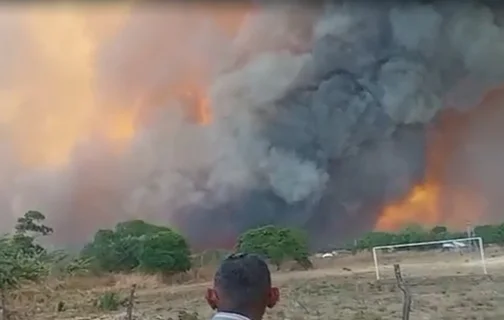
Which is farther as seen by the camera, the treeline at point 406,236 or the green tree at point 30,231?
the treeline at point 406,236

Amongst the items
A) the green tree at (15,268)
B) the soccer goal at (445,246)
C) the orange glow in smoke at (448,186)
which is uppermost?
the orange glow in smoke at (448,186)

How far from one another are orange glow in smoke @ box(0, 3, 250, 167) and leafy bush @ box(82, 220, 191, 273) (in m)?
0.32

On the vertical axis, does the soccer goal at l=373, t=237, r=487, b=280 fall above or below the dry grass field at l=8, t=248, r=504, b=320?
above

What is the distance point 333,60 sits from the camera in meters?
2.92

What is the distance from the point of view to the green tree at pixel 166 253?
282cm

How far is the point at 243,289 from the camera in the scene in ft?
3.69

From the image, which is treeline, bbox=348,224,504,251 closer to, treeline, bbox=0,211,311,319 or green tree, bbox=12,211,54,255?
treeline, bbox=0,211,311,319

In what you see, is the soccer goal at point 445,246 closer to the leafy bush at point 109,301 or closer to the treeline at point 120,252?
the treeline at point 120,252

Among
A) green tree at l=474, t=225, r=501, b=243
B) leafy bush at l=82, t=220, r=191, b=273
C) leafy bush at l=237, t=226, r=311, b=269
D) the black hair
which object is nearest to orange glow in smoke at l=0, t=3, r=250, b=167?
leafy bush at l=82, t=220, r=191, b=273

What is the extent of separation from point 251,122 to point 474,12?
996mm

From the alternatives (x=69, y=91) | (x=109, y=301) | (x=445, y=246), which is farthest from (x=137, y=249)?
(x=445, y=246)

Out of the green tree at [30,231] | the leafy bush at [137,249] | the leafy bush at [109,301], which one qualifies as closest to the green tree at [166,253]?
the leafy bush at [137,249]

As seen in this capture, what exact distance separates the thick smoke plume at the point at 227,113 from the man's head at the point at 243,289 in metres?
1.66

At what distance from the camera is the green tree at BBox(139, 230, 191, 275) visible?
2.82m
